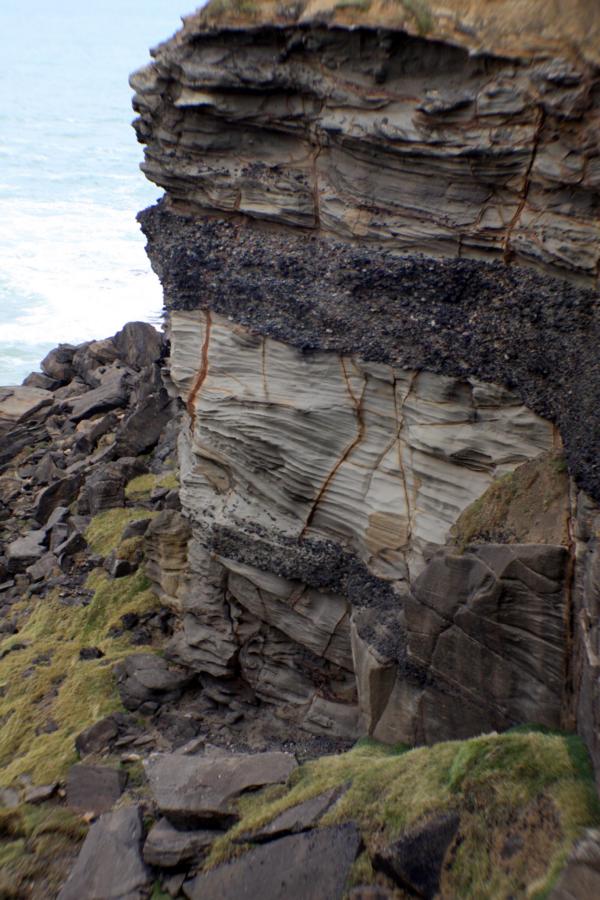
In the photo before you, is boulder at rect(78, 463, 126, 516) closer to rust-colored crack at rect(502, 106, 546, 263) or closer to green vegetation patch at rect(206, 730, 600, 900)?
green vegetation patch at rect(206, 730, 600, 900)

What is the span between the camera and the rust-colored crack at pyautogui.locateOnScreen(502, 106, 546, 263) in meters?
10.3

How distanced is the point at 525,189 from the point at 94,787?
35.2 feet

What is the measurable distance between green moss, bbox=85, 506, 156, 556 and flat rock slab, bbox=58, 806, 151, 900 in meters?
10.5

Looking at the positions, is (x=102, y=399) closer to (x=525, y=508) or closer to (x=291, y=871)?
(x=525, y=508)

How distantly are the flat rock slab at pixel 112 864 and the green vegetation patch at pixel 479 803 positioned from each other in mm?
983

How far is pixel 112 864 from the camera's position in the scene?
10289 millimetres

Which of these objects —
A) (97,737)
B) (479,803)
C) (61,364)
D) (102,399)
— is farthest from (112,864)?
(61,364)

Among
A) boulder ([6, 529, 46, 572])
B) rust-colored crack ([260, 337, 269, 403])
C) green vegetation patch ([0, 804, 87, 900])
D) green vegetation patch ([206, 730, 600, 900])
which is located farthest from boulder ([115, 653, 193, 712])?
boulder ([6, 529, 46, 572])

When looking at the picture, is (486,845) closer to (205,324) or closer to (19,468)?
(205,324)

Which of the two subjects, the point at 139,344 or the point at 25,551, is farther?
the point at 139,344

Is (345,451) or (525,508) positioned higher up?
(525,508)

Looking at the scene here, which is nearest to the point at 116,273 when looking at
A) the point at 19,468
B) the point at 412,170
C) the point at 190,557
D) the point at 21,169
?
the point at 21,169

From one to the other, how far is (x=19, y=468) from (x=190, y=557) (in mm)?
12805

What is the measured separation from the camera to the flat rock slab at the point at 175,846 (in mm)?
10102
